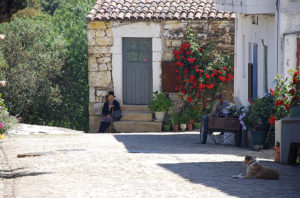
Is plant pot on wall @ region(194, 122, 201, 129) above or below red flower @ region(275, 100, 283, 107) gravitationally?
below

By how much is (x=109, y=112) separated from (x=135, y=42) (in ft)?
8.16

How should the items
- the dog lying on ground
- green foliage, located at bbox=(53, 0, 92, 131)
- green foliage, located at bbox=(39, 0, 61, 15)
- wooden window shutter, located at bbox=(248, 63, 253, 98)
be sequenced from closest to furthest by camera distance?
1. the dog lying on ground
2. wooden window shutter, located at bbox=(248, 63, 253, 98)
3. green foliage, located at bbox=(53, 0, 92, 131)
4. green foliage, located at bbox=(39, 0, 61, 15)

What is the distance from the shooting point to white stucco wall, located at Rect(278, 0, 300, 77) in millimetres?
13164

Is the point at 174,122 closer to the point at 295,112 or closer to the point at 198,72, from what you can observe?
the point at 198,72

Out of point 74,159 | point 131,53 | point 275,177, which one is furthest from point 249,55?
point 275,177

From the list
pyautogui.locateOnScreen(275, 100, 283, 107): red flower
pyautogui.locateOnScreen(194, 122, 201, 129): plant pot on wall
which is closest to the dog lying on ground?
pyautogui.locateOnScreen(275, 100, 283, 107): red flower

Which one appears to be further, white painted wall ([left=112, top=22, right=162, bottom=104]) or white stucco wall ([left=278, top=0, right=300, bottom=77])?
white painted wall ([left=112, top=22, right=162, bottom=104])

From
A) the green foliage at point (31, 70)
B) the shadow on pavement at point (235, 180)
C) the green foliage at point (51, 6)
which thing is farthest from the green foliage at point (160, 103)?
the green foliage at point (51, 6)

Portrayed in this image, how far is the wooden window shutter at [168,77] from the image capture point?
20953 millimetres

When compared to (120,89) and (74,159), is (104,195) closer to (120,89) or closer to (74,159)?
(74,159)

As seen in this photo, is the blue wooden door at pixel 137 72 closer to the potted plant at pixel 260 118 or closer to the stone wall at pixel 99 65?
the stone wall at pixel 99 65

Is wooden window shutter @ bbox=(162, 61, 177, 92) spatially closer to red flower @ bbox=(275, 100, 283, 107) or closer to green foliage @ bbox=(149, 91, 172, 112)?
green foliage @ bbox=(149, 91, 172, 112)

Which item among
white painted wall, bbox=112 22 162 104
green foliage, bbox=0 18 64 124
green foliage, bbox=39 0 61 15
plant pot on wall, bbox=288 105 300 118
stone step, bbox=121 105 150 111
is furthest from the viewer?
green foliage, bbox=39 0 61 15

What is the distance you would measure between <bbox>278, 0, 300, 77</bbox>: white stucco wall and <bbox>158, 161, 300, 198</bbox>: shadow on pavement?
2575 millimetres
